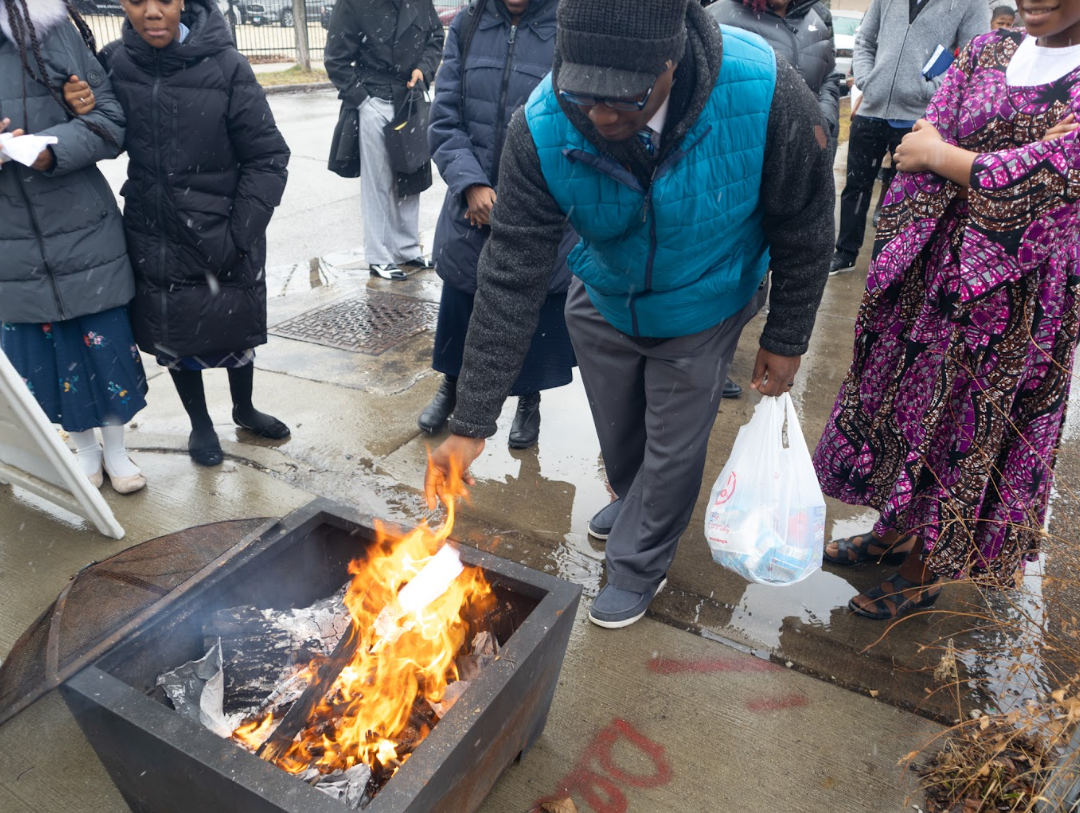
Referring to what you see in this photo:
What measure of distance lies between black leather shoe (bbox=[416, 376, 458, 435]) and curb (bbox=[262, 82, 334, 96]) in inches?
565

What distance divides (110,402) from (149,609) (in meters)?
1.67

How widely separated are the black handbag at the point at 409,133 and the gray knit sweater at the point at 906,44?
3084 mm

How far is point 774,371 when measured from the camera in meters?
2.41

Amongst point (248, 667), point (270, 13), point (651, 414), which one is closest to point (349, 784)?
point (248, 667)

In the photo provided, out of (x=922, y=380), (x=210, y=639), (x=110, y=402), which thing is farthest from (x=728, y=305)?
(x=110, y=402)

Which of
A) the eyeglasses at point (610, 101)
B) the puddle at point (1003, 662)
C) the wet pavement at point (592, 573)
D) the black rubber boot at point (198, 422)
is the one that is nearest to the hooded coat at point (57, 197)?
the black rubber boot at point (198, 422)

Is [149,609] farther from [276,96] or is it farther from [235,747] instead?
[276,96]

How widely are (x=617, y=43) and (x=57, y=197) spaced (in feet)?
7.58

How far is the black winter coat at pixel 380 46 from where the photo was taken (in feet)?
17.1

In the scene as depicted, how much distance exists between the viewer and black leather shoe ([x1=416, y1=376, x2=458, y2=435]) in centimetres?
392

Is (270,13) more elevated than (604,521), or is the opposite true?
(604,521)

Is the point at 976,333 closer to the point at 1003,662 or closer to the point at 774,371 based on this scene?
the point at 774,371

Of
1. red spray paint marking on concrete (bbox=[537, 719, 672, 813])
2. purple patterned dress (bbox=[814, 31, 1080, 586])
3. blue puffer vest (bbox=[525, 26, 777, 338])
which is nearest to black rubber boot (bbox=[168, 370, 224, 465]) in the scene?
blue puffer vest (bbox=[525, 26, 777, 338])

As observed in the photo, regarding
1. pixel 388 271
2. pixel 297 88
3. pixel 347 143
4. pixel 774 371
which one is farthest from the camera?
A: pixel 297 88
